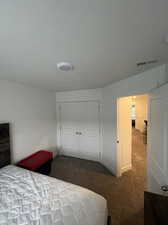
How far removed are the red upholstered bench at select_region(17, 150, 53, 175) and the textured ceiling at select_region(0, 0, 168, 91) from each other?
1.97 m

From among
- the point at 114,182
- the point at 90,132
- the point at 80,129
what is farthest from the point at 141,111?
the point at 114,182

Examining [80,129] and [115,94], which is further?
[80,129]

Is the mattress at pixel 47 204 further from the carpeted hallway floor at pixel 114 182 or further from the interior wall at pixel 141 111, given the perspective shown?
the interior wall at pixel 141 111

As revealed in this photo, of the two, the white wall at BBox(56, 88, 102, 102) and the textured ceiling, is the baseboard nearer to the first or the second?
the white wall at BBox(56, 88, 102, 102)

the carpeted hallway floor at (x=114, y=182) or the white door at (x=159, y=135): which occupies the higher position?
the white door at (x=159, y=135)

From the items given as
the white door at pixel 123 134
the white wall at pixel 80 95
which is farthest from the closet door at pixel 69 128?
the white door at pixel 123 134

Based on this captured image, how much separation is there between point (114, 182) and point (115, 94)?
1980 mm

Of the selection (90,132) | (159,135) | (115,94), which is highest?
(115,94)

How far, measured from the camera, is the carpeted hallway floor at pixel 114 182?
1839 millimetres

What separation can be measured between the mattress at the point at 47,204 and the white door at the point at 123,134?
1563 mm

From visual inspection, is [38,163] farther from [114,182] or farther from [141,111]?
[141,111]

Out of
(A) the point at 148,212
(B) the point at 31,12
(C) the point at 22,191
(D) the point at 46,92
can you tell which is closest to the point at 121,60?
(B) the point at 31,12

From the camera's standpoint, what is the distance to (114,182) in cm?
258

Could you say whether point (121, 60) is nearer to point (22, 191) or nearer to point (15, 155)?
point (22, 191)
